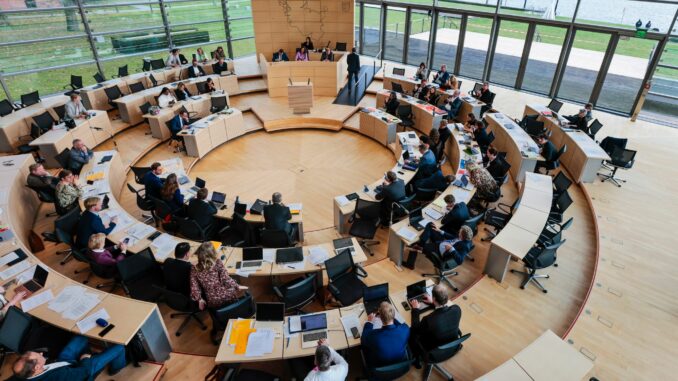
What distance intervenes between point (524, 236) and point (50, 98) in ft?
47.0

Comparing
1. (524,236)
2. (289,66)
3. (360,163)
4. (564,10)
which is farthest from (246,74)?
(524,236)

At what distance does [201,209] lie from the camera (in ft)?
22.9

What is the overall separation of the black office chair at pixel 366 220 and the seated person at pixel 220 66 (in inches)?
403

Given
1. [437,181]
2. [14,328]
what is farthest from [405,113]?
[14,328]

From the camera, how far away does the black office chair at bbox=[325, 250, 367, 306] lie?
5605 mm

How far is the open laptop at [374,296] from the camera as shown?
16.4 feet

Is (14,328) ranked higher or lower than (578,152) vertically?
lower

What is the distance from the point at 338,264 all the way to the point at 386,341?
172 cm

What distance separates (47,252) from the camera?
7457mm

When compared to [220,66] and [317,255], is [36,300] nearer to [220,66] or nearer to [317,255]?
[317,255]

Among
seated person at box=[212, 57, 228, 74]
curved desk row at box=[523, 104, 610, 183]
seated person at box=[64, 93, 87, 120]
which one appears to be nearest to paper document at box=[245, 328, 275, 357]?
curved desk row at box=[523, 104, 610, 183]

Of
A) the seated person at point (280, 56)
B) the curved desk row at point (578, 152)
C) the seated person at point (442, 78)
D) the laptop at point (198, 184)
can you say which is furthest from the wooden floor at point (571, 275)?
the seated person at point (280, 56)

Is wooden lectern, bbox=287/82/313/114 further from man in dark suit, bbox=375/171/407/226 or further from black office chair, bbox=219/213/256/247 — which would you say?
black office chair, bbox=219/213/256/247

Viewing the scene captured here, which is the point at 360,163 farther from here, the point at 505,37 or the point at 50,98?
the point at 50,98
